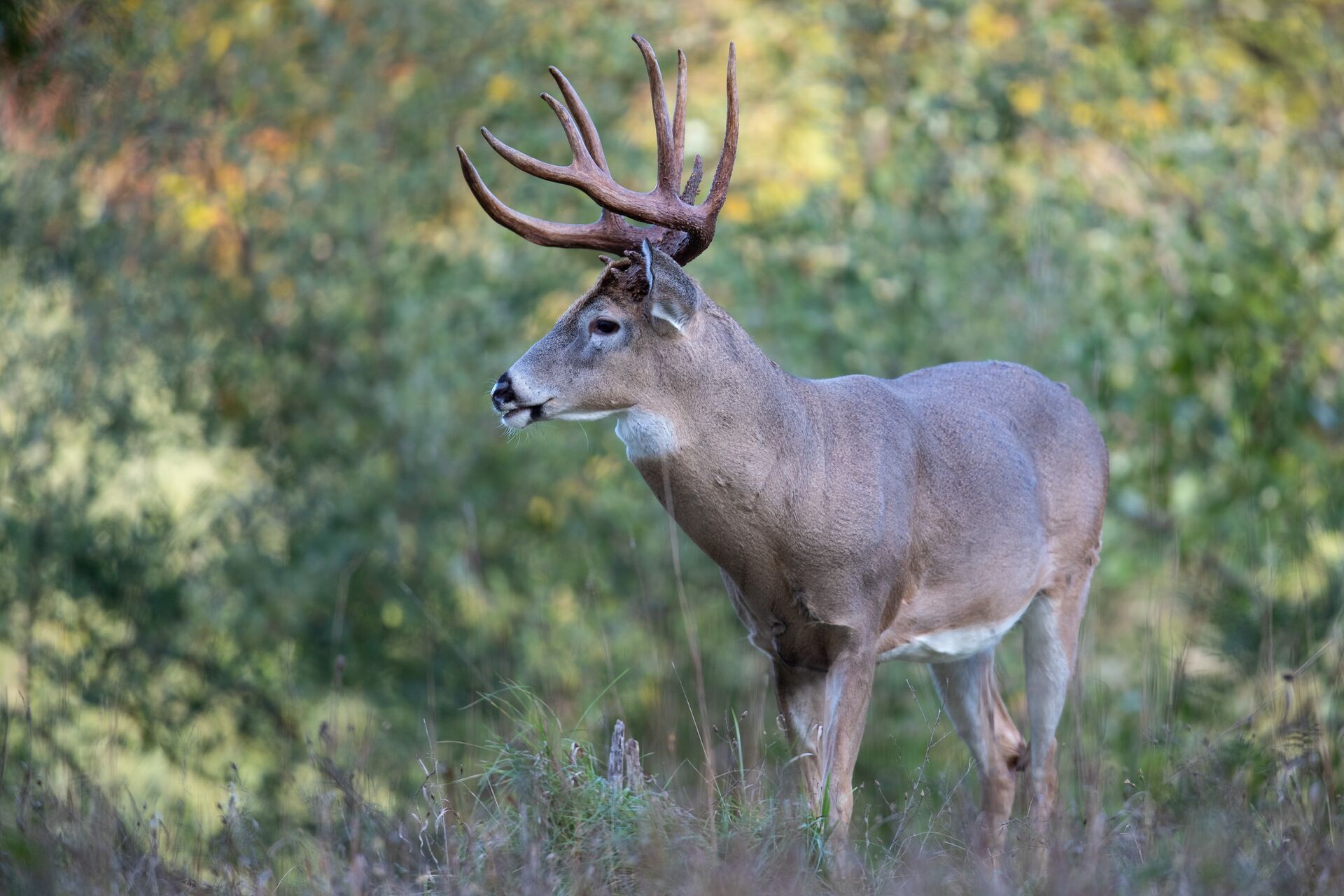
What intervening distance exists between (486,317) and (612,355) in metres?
5.60

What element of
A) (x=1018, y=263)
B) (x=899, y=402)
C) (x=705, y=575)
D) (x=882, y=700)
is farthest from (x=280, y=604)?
(x=899, y=402)

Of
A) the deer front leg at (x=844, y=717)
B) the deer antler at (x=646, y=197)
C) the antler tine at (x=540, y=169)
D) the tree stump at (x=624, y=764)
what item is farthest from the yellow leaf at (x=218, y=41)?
the deer front leg at (x=844, y=717)

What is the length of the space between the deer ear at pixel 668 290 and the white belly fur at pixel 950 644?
1237 millimetres

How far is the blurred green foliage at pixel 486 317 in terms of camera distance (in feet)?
30.8

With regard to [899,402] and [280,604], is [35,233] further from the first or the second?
[899,402]

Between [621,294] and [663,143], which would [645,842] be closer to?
[621,294]

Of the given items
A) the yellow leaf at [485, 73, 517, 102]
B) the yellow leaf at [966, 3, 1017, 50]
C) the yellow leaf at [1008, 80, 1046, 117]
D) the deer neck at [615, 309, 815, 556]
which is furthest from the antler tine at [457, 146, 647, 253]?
the yellow leaf at [966, 3, 1017, 50]

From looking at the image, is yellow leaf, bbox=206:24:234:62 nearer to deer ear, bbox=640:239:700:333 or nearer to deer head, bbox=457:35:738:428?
deer head, bbox=457:35:738:428

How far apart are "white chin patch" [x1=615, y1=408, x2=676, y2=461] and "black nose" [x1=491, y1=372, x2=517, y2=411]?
0.33 m

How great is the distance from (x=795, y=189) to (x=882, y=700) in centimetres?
356

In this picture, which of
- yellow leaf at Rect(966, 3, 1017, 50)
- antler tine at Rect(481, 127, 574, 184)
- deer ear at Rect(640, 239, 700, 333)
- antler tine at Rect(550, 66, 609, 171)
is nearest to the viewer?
deer ear at Rect(640, 239, 700, 333)

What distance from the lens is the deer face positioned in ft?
15.0

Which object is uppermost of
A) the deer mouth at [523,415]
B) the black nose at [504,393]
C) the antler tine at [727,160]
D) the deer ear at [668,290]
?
the antler tine at [727,160]

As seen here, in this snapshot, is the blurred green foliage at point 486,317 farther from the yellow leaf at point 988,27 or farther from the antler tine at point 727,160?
the antler tine at point 727,160
